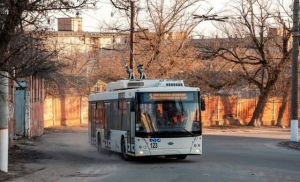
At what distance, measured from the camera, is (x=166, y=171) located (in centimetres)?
1764

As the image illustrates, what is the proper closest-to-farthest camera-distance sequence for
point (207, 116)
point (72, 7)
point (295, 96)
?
point (72, 7), point (295, 96), point (207, 116)

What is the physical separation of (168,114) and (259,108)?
32.3m

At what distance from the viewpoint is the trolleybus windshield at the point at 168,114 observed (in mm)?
20766

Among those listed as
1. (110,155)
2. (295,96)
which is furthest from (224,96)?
(110,155)

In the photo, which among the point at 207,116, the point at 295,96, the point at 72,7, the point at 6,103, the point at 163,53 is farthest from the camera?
the point at 207,116

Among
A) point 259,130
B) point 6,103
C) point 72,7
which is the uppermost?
point 72,7

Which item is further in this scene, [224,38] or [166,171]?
[224,38]

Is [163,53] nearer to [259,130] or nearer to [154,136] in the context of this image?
[259,130]

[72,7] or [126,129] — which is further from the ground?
[72,7]

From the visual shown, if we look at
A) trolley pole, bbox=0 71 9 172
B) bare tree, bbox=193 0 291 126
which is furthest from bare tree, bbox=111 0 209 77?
trolley pole, bbox=0 71 9 172

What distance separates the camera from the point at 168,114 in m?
21.0

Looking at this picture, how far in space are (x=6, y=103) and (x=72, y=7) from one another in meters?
3.36

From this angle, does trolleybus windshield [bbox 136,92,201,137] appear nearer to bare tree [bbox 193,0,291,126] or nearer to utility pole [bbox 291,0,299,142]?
utility pole [bbox 291,0,299,142]

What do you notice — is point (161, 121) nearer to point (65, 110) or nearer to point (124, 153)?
point (124, 153)
